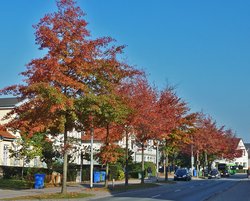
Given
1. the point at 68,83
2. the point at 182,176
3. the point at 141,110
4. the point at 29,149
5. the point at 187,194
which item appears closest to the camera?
the point at 68,83

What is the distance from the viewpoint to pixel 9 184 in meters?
33.4

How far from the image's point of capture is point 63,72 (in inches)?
1008

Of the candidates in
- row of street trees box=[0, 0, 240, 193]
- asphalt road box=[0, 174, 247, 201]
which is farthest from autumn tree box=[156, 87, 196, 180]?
row of street trees box=[0, 0, 240, 193]

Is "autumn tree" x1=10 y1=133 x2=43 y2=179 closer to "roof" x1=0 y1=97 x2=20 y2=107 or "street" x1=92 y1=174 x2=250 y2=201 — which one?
"street" x1=92 y1=174 x2=250 y2=201

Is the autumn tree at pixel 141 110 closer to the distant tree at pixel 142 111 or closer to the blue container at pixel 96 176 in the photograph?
the distant tree at pixel 142 111

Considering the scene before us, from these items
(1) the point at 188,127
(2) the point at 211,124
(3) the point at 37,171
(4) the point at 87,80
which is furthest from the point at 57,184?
(2) the point at 211,124

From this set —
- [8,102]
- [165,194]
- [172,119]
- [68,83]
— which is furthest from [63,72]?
[8,102]

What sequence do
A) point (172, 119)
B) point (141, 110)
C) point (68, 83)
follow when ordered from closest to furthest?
1. point (68, 83)
2. point (141, 110)
3. point (172, 119)

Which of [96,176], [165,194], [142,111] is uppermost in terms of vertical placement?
[142,111]

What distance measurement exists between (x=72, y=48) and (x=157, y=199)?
9.34 meters

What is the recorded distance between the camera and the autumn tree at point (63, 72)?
25.2 m

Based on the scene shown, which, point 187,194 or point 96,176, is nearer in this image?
point 187,194

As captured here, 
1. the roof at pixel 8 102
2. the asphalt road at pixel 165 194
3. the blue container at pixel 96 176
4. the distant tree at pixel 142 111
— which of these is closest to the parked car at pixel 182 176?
the blue container at pixel 96 176

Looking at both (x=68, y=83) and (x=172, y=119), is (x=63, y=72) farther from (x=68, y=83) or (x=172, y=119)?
(x=172, y=119)
